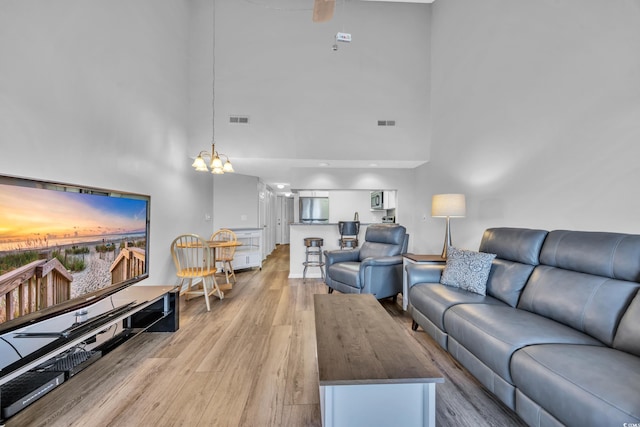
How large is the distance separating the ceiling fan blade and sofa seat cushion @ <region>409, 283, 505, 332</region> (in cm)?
269

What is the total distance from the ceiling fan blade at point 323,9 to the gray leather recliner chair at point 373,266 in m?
2.62

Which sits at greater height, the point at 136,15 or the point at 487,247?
the point at 136,15

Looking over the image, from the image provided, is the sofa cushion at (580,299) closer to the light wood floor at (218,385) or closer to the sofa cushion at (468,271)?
the sofa cushion at (468,271)

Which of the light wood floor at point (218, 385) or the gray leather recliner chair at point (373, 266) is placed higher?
the gray leather recliner chair at point (373, 266)

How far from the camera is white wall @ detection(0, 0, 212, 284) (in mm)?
1646

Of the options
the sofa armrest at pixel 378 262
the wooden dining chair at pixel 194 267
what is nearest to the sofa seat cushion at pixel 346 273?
the sofa armrest at pixel 378 262

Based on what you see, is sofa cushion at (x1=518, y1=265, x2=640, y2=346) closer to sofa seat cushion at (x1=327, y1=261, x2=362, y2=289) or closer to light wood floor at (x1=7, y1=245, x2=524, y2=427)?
light wood floor at (x1=7, y1=245, x2=524, y2=427)

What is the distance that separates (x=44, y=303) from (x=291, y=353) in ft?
5.41

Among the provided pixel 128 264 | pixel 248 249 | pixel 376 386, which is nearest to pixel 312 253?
pixel 248 249

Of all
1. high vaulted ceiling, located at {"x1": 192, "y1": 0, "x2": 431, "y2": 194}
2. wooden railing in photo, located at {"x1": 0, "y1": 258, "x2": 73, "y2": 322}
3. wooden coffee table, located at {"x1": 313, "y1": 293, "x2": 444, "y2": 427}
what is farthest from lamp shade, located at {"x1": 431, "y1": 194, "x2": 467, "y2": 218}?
wooden railing in photo, located at {"x1": 0, "y1": 258, "x2": 73, "y2": 322}

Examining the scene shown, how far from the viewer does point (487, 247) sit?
2506 millimetres

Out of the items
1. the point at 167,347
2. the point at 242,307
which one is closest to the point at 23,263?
the point at 167,347

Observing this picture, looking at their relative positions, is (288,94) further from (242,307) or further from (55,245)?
(55,245)

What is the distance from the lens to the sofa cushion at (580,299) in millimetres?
→ 1437
